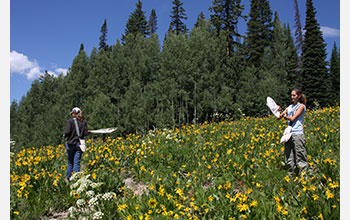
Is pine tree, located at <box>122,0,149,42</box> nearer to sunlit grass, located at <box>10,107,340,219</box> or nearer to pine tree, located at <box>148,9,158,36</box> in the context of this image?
pine tree, located at <box>148,9,158,36</box>

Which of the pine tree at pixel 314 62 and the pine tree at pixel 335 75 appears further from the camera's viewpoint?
the pine tree at pixel 335 75

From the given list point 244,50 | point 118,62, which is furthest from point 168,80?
point 244,50

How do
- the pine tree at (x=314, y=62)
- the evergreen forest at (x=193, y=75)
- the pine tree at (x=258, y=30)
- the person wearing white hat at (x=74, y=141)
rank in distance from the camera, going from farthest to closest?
the pine tree at (x=258, y=30) < the pine tree at (x=314, y=62) < the evergreen forest at (x=193, y=75) < the person wearing white hat at (x=74, y=141)

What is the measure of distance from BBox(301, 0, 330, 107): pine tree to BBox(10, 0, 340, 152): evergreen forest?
115mm

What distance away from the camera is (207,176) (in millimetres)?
5098

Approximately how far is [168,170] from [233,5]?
2902 cm

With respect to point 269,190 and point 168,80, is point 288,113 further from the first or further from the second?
point 168,80

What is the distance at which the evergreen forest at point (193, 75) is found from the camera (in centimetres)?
2436

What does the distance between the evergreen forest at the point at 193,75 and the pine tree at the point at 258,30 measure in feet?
0.46

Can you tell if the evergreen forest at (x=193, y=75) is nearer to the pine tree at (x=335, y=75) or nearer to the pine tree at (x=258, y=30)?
the pine tree at (x=258, y=30)

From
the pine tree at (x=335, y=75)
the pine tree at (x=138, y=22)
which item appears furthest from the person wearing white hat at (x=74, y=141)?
the pine tree at (x=335, y=75)

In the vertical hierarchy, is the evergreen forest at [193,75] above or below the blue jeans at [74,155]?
above

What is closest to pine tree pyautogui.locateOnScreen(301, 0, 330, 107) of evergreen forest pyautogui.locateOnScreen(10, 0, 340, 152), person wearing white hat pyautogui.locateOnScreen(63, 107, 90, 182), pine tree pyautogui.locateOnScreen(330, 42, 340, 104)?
evergreen forest pyautogui.locateOnScreen(10, 0, 340, 152)

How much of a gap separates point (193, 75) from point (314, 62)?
1748 centimetres
